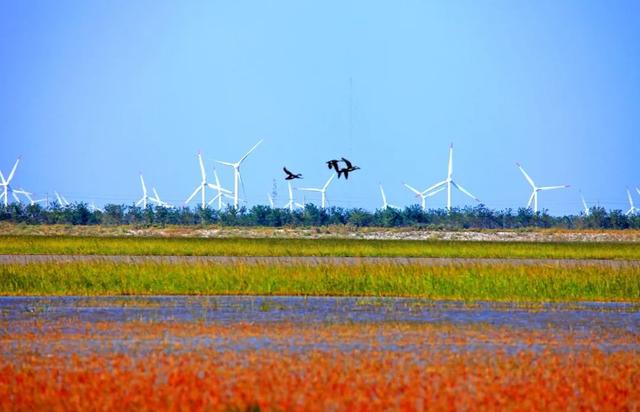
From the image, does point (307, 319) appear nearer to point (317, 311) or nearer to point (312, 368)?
point (317, 311)

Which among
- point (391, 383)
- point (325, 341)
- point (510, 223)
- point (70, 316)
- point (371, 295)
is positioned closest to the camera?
point (391, 383)

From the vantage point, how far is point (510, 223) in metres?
159

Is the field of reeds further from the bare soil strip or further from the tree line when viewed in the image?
the tree line

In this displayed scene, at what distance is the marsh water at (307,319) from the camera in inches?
990

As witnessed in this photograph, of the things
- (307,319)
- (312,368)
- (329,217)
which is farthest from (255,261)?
(329,217)

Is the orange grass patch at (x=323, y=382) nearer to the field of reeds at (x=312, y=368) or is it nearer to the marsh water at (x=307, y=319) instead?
the field of reeds at (x=312, y=368)

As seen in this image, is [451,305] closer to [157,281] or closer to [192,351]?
[157,281]

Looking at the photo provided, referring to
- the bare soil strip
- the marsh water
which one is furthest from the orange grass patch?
the bare soil strip

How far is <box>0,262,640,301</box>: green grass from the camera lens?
3884 cm

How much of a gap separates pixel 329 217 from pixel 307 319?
412 ft

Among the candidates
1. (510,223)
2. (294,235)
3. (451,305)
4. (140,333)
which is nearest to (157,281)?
(451,305)

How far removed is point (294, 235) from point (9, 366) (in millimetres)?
114089

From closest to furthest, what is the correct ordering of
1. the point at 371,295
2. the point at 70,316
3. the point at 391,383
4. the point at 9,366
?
the point at 391,383 < the point at 9,366 < the point at 70,316 < the point at 371,295

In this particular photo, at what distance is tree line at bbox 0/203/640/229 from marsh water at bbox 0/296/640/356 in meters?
115
